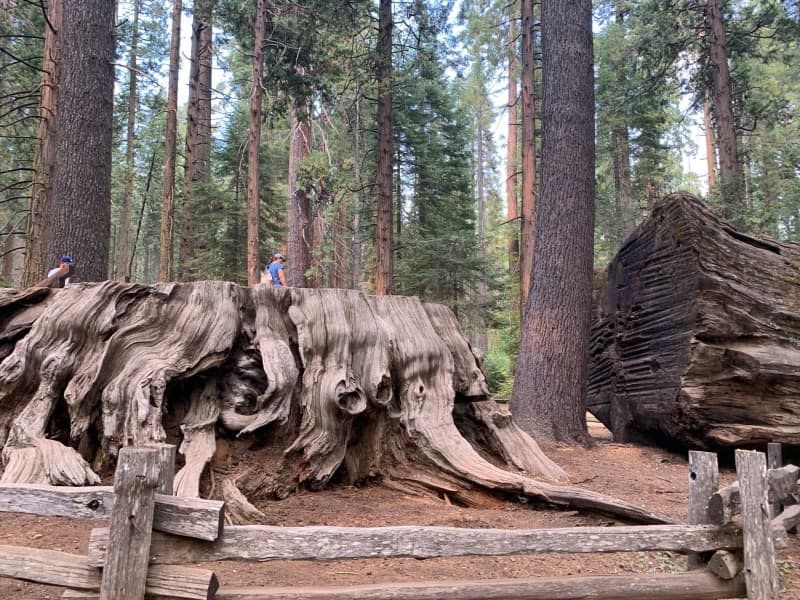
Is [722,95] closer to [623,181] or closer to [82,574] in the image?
[623,181]

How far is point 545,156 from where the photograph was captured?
8.45 meters

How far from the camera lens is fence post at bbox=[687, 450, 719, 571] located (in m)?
3.38

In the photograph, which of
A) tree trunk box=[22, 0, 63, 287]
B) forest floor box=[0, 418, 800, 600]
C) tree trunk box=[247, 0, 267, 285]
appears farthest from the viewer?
tree trunk box=[247, 0, 267, 285]

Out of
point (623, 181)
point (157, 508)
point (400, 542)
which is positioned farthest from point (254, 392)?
point (623, 181)

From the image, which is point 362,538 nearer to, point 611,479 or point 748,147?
point 611,479

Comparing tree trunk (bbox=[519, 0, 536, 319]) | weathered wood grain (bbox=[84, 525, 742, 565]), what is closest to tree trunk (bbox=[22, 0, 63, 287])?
weathered wood grain (bbox=[84, 525, 742, 565])

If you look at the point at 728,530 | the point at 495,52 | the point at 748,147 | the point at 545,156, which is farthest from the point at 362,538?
the point at 748,147

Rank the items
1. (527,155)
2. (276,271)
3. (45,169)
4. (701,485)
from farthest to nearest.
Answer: (527,155)
(276,271)
(45,169)
(701,485)

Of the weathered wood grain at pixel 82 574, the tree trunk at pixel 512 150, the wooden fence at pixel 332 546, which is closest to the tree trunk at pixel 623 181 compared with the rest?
the tree trunk at pixel 512 150

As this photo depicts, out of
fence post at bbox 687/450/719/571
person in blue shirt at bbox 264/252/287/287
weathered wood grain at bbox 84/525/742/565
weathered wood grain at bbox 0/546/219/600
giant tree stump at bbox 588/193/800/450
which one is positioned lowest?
weathered wood grain at bbox 0/546/219/600

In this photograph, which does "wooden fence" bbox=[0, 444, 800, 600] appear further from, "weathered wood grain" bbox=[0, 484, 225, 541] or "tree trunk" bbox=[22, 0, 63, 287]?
"tree trunk" bbox=[22, 0, 63, 287]

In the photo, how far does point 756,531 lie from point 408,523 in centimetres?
229

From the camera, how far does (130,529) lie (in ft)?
9.11

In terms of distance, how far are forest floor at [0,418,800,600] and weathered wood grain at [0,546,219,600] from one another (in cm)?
39
